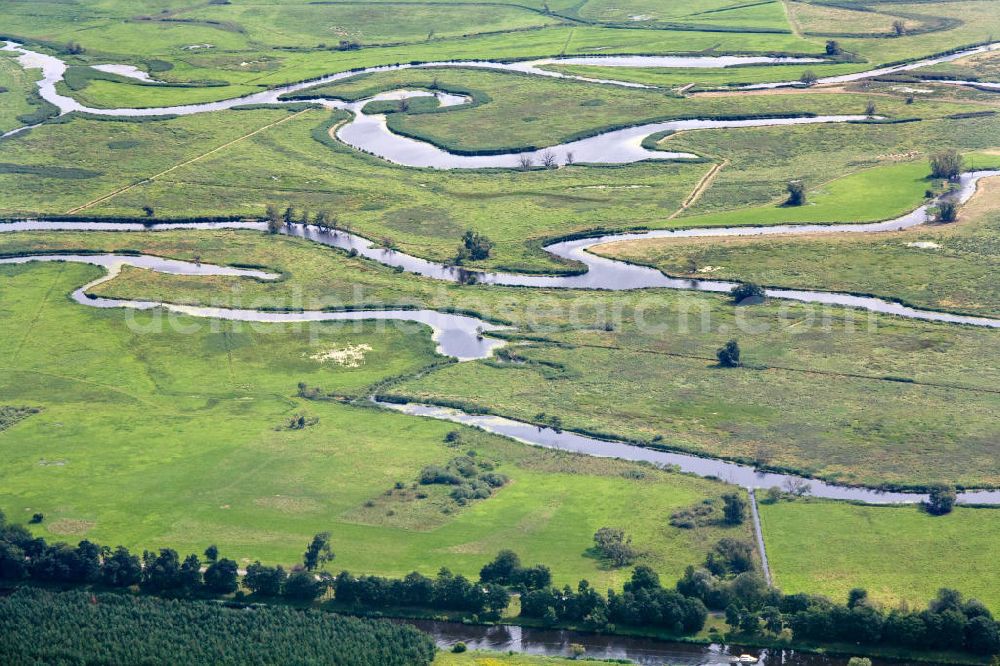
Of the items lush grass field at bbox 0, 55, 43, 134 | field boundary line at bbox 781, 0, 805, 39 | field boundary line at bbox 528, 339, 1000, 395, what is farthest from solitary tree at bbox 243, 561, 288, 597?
field boundary line at bbox 781, 0, 805, 39

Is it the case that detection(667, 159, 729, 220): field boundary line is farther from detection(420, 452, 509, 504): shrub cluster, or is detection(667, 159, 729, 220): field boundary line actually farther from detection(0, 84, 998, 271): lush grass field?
detection(420, 452, 509, 504): shrub cluster

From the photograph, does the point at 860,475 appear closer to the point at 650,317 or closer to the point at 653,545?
the point at 653,545

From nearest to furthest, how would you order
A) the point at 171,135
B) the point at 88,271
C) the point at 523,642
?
the point at 523,642, the point at 88,271, the point at 171,135

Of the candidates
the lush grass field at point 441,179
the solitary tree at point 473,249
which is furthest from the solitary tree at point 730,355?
the solitary tree at point 473,249

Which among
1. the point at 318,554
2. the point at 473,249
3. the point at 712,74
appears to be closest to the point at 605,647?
the point at 318,554

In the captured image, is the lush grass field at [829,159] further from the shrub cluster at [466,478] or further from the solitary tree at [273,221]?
the shrub cluster at [466,478]

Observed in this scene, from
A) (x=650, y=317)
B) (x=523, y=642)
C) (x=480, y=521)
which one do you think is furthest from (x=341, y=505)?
(x=650, y=317)
